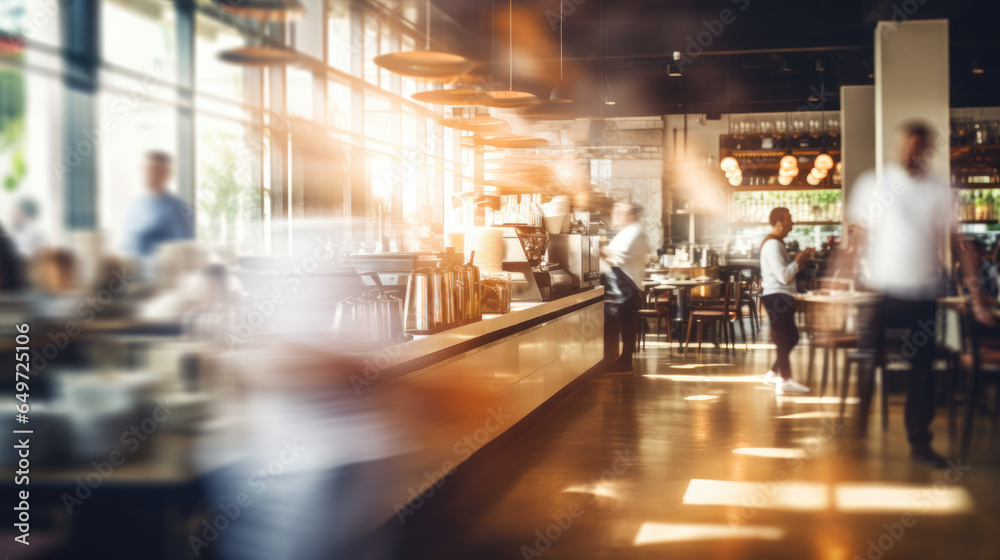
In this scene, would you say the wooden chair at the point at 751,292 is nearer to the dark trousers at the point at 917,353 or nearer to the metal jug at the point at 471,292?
the dark trousers at the point at 917,353

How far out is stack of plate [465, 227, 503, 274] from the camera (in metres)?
5.11

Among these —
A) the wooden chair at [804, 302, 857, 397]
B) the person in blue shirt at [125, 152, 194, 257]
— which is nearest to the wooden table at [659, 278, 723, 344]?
the wooden chair at [804, 302, 857, 397]

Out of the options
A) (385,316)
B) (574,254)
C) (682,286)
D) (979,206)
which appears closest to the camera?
(385,316)

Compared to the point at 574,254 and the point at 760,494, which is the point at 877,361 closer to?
the point at 760,494

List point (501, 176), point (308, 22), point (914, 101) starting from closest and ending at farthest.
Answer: point (914, 101), point (308, 22), point (501, 176)

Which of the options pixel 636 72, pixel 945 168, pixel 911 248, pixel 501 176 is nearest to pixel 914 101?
pixel 945 168

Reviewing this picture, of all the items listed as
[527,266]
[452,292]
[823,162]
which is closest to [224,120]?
[527,266]

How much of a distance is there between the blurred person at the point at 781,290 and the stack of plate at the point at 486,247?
2.55 metres

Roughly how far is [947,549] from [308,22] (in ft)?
22.0

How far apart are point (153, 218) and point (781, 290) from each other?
5455 millimetres

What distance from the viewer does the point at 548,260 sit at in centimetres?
682

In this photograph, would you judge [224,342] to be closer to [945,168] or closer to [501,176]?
[945,168]

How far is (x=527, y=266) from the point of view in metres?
5.66

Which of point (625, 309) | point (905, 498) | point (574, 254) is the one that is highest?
point (574, 254)
